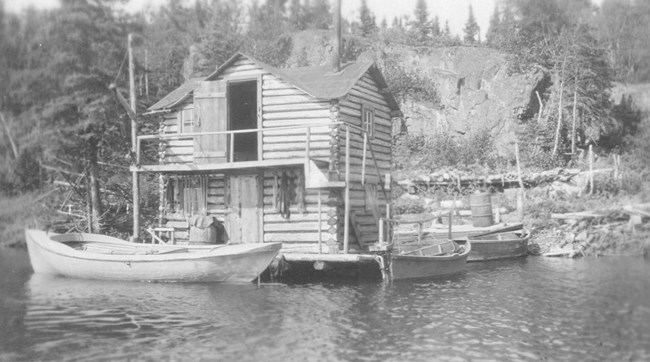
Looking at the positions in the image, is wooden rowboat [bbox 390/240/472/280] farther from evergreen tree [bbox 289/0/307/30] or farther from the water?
evergreen tree [bbox 289/0/307/30]

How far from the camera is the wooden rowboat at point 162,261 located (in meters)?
17.3

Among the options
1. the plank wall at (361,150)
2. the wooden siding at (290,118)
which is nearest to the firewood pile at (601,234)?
the plank wall at (361,150)

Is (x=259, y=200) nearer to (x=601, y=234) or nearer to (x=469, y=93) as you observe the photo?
(x=601, y=234)

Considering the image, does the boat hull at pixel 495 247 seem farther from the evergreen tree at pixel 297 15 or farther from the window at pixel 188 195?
the evergreen tree at pixel 297 15

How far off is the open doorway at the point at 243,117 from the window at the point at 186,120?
7.61 ft

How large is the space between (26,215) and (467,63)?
105 ft

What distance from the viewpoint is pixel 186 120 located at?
2142cm

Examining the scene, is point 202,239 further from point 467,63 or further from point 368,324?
point 467,63

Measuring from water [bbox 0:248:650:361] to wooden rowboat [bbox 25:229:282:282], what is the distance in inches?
16.4

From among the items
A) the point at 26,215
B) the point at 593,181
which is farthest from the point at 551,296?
the point at 26,215

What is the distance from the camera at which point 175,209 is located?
21.7m

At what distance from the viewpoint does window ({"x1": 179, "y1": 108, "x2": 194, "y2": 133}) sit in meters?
21.3

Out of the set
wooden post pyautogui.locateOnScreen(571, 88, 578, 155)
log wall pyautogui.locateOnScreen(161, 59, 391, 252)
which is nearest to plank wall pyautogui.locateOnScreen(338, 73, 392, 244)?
log wall pyautogui.locateOnScreen(161, 59, 391, 252)

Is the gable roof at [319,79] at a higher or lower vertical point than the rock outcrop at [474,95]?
lower
